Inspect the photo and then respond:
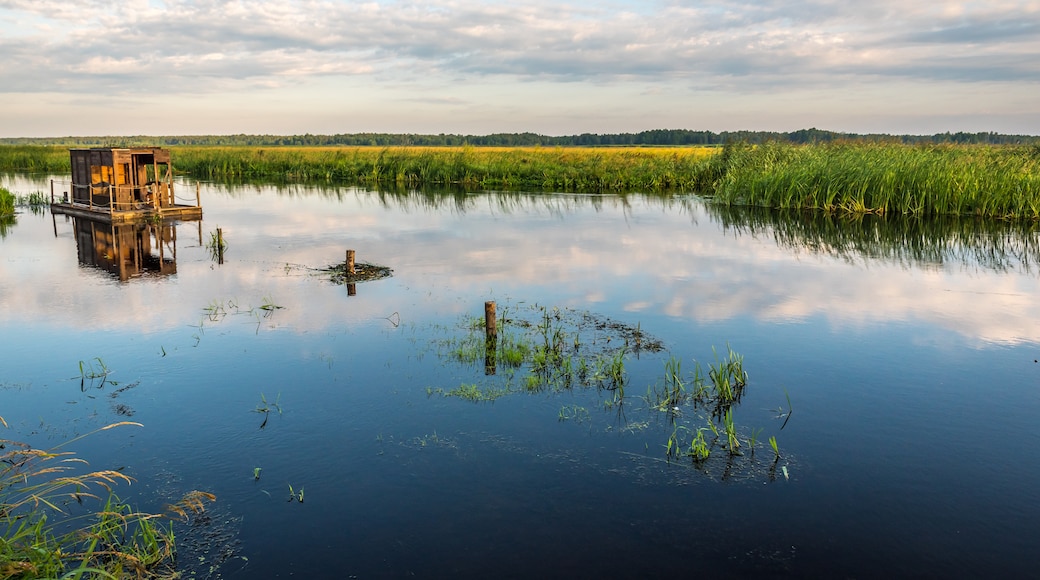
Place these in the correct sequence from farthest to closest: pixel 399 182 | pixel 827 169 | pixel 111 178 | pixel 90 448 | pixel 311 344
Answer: pixel 399 182
pixel 827 169
pixel 111 178
pixel 311 344
pixel 90 448

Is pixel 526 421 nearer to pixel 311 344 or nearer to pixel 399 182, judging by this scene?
pixel 311 344

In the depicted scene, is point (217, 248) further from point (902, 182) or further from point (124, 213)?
point (902, 182)

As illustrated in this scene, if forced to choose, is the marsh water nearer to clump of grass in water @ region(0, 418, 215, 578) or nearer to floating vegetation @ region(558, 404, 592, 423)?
floating vegetation @ region(558, 404, 592, 423)

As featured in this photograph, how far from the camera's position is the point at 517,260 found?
19234 mm

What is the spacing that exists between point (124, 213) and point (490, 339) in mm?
18993

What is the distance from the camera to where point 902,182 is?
26.9m

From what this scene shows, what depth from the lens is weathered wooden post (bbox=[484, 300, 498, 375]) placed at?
1077cm

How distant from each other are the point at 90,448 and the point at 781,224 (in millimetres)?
23219

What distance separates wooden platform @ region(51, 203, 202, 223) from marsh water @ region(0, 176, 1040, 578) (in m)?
6.95

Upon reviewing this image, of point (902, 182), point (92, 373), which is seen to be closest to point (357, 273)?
point (92, 373)

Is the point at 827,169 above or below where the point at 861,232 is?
above

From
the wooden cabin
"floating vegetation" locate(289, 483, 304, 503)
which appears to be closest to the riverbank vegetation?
the wooden cabin

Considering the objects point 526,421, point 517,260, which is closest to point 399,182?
point 517,260

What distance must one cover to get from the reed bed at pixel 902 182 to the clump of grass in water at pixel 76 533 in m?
26.4
